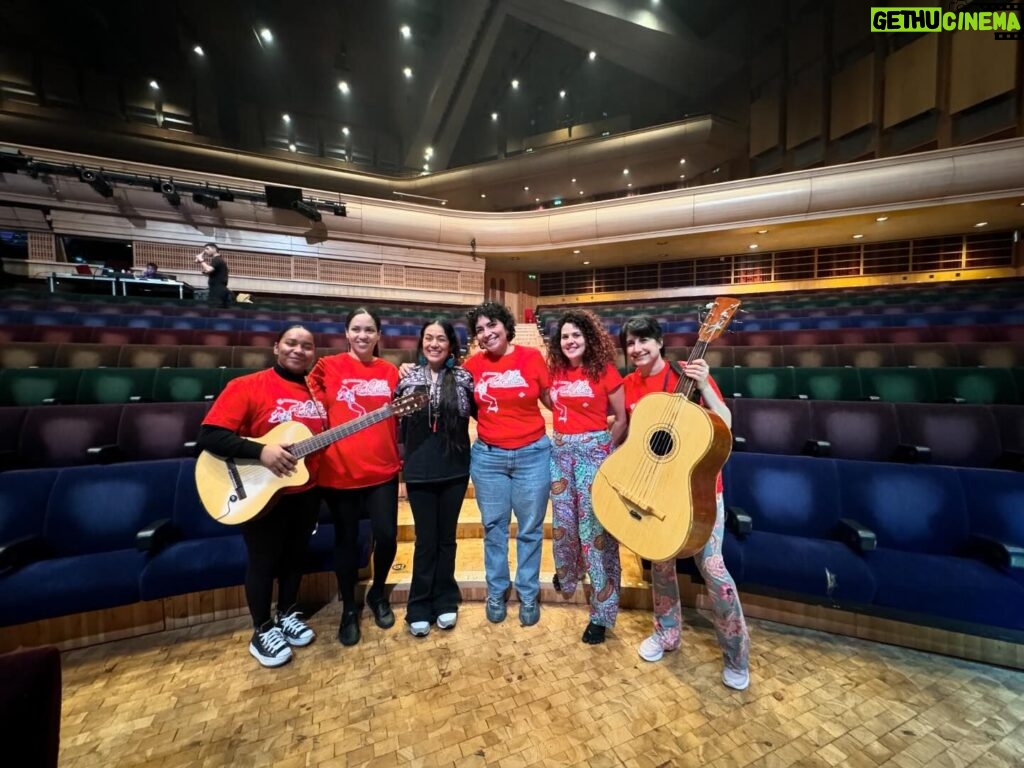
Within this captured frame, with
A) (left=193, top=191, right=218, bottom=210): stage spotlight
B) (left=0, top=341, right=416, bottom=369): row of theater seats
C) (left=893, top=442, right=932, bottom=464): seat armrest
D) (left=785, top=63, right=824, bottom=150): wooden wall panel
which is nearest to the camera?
(left=893, top=442, right=932, bottom=464): seat armrest

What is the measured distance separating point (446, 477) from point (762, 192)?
8939 millimetres

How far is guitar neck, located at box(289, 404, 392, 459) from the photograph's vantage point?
4.82 ft

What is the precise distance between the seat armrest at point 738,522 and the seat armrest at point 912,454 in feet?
3.82

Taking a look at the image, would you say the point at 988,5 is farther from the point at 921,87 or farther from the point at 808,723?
the point at 808,723

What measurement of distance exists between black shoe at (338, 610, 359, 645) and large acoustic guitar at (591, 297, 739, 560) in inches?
46.2

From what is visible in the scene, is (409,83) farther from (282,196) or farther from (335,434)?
(335,434)

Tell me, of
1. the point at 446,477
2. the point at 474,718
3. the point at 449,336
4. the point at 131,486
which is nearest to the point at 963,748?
the point at 474,718

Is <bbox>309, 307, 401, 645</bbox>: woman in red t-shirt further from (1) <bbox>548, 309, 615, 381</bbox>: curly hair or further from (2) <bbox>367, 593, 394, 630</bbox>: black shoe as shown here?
(1) <bbox>548, 309, 615, 381</bbox>: curly hair

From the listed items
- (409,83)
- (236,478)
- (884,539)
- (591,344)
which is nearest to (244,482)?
(236,478)

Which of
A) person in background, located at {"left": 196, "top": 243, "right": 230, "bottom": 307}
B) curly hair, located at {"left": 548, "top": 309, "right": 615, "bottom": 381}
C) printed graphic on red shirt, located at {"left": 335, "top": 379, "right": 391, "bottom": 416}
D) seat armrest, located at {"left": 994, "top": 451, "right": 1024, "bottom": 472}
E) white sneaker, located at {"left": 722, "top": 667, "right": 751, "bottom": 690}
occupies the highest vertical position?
person in background, located at {"left": 196, "top": 243, "right": 230, "bottom": 307}

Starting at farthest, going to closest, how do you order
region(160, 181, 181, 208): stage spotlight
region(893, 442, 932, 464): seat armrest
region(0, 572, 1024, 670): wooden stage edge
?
region(160, 181, 181, 208): stage spotlight → region(893, 442, 932, 464): seat armrest → region(0, 572, 1024, 670): wooden stage edge

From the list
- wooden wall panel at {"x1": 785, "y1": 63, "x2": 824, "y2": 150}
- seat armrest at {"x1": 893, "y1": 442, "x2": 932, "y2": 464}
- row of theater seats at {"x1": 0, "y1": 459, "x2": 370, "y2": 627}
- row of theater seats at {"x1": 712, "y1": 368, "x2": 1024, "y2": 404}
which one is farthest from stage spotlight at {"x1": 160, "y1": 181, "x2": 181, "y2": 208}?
wooden wall panel at {"x1": 785, "y1": 63, "x2": 824, "y2": 150}

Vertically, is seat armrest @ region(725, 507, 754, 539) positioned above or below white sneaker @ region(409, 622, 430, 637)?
above

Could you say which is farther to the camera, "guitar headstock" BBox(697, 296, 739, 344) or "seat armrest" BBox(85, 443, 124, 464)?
"seat armrest" BBox(85, 443, 124, 464)
